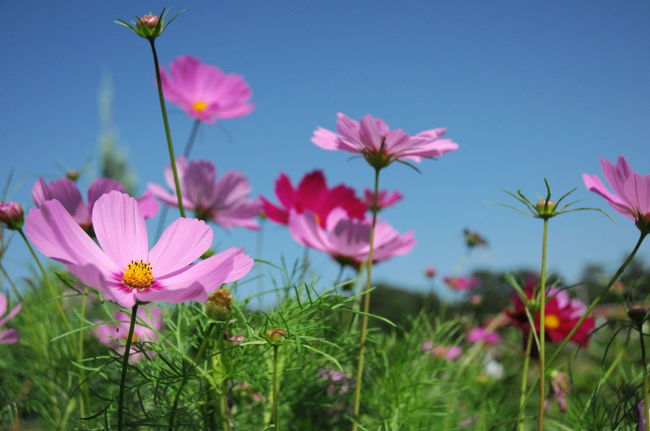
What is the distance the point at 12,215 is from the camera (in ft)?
1.44

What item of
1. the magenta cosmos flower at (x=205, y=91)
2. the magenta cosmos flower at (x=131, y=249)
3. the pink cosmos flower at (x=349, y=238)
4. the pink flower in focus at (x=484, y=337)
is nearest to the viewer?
the magenta cosmos flower at (x=131, y=249)

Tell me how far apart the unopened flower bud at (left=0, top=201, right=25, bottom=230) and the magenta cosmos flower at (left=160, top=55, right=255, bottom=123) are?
340 millimetres

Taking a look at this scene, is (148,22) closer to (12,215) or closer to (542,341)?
(12,215)

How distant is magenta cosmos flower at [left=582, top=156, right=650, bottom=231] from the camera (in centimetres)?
37

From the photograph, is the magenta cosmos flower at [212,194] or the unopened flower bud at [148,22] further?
the magenta cosmos flower at [212,194]

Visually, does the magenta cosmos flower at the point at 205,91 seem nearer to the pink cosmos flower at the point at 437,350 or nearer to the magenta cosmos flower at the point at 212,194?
the magenta cosmos flower at the point at 212,194

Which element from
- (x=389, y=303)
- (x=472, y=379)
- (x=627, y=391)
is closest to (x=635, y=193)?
(x=627, y=391)

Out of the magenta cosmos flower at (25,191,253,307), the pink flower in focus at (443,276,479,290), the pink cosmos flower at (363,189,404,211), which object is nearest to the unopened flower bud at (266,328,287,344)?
the magenta cosmos flower at (25,191,253,307)

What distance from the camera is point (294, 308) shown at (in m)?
0.44

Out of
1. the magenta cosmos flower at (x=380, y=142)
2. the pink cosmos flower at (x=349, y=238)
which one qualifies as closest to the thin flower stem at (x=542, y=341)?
the magenta cosmos flower at (x=380, y=142)

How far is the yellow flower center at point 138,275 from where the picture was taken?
0.33 metres

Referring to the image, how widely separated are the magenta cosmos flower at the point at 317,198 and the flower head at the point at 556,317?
231mm

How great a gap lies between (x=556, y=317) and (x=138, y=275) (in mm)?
612

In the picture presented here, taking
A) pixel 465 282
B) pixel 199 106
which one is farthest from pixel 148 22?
pixel 465 282
